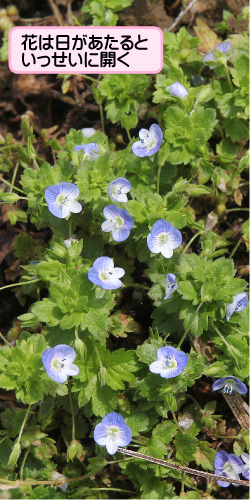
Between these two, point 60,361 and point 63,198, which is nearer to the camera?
point 60,361

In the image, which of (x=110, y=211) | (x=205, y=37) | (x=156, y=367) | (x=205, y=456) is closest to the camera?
(x=156, y=367)

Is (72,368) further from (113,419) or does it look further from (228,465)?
(228,465)

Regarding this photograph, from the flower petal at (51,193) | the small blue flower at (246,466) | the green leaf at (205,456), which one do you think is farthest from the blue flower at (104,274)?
→ the small blue flower at (246,466)

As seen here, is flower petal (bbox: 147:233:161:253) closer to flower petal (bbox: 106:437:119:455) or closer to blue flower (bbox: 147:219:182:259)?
blue flower (bbox: 147:219:182:259)

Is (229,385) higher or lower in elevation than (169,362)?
lower

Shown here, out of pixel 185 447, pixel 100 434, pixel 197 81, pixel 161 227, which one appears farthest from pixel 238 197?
pixel 100 434

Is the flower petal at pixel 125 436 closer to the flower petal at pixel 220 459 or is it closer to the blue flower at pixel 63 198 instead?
the flower petal at pixel 220 459

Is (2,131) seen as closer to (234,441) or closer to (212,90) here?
(212,90)

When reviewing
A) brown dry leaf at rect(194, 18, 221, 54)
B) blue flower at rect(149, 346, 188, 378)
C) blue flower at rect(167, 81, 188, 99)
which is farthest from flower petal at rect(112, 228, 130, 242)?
brown dry leaf at rect(194, 18, 221, 54)
